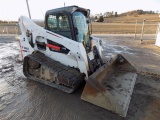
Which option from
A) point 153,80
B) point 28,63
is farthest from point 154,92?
point 28,63

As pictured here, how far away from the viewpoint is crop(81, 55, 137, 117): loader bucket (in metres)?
3.22

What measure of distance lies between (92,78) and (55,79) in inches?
52.5

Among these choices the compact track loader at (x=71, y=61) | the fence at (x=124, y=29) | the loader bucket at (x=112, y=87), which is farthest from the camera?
the fence at (x=124, y=29)

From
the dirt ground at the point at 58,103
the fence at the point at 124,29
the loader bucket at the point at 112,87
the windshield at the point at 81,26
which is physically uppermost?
the windshield at the point at 81,26

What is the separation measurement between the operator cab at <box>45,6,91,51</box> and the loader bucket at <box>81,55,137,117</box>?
4.07 ft

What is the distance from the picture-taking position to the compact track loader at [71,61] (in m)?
3.56

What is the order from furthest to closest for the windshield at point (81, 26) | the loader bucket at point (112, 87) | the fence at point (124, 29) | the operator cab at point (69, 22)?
the fence at point (124, 29)
the windshield at point (81, 26)
the operator cab at point (69, 22)
the loader bucket at point (112, 87)

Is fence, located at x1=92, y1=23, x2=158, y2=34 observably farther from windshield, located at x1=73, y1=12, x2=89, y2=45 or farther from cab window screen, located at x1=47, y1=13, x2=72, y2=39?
cab window screen, located at x1=47, y1=13, x2=72, y2=39

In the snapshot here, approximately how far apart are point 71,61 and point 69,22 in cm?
114

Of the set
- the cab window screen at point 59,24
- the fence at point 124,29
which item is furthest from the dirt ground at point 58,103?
the fence at point 124,29

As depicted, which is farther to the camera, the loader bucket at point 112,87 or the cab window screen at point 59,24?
the cab window screen at point 59,24

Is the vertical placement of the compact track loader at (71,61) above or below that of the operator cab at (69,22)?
below

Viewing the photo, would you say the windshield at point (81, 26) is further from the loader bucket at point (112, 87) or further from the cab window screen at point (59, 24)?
the loader bucket at point (112, 87)

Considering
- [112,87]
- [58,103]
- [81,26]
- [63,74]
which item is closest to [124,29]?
[81,26]
